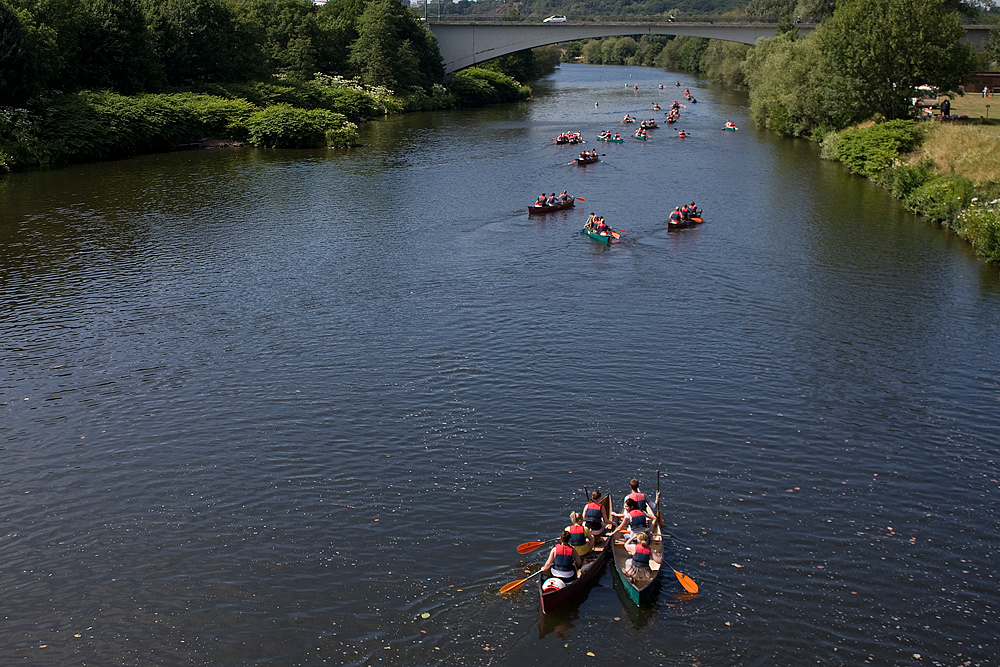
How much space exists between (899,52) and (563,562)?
5927cm

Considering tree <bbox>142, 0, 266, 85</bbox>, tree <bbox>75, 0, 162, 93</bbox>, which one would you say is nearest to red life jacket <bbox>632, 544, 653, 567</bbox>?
tree <bbox>75, 0, 162, 93</bbox>

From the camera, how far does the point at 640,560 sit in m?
18.8

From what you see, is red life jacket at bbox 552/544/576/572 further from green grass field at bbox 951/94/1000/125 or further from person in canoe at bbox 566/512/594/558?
green grass field at bbox 951/94/1000/125

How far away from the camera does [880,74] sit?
2589 inches

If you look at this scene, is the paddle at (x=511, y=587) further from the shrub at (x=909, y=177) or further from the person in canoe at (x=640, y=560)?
the shrub at (x=909, y=177)

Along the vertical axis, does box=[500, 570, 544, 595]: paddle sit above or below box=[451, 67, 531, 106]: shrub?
below

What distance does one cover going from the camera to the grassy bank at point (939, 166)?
43.8 metres

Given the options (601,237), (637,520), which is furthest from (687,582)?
(601,237)

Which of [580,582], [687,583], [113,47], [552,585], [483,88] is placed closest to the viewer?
[552,585]

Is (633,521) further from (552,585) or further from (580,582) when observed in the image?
(552,585)

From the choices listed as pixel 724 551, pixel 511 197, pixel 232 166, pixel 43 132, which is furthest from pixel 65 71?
pixel 724 551

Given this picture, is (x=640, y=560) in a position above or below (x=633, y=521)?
below

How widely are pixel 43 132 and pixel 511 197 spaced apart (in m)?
35.5

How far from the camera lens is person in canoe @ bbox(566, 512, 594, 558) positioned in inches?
755
